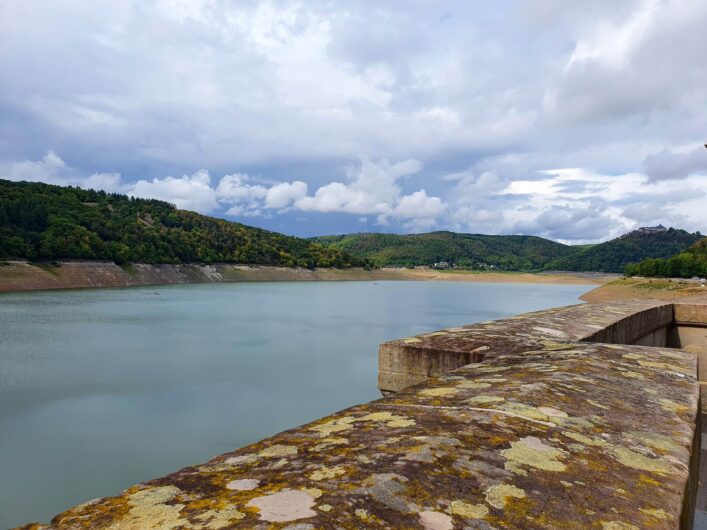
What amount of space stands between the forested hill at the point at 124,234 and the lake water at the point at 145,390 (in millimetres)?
37847

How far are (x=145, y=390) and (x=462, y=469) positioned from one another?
16478 millimetres

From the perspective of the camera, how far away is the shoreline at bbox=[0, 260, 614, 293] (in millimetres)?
59625

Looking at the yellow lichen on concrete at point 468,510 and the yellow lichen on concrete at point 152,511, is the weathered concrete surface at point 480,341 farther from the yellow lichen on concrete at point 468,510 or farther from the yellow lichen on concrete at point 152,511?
the yellow lichen on concrete at point 152,511

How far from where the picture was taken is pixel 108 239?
81688 millimetres

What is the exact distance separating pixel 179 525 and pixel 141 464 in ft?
33.8

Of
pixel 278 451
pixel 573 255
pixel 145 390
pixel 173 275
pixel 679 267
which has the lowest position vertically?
pixel 145 390

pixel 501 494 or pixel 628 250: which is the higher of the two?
pixel 628 250

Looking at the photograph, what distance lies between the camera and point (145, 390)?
1596 cm

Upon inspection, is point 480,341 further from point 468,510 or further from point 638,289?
point 638,289

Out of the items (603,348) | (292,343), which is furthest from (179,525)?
(292,343)

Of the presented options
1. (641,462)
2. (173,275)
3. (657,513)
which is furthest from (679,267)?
(657,513)

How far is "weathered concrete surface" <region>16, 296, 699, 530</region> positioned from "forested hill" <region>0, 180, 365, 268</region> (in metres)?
71.8

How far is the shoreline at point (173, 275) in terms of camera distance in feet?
196

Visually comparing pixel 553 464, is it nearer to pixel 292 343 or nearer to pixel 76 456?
pixel 76 456
